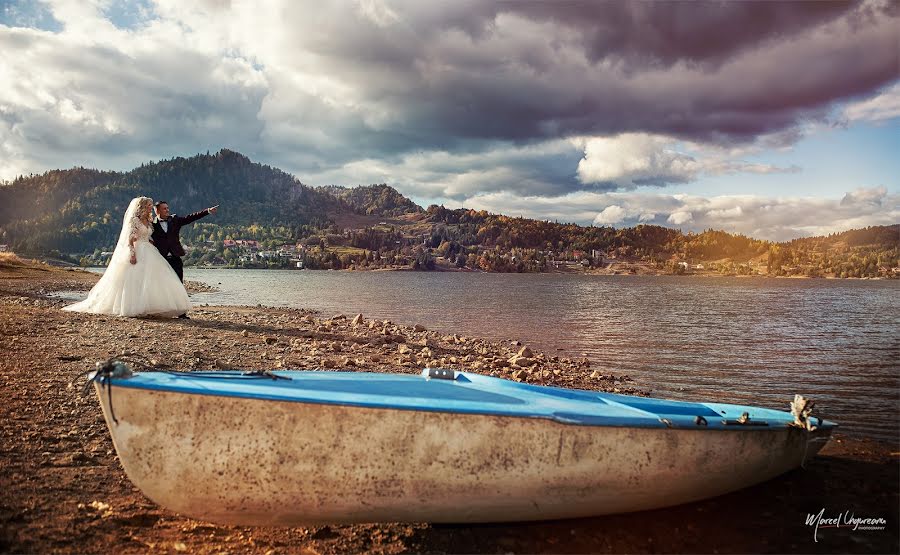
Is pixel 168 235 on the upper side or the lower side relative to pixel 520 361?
upper

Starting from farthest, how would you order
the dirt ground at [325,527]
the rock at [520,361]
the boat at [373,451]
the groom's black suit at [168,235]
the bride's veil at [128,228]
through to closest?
the groom's black suit at [168,235] < the bride's veil at [128,228] < the rock at [520,361] < the dirt ground at [325,527] < the boat at [373,451]

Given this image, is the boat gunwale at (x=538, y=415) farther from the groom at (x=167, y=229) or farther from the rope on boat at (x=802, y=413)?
the groom at (x=167, y=229)

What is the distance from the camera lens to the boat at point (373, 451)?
4.88 meters

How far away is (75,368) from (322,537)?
8.00 metres

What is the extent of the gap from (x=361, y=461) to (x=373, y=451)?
0.15 m

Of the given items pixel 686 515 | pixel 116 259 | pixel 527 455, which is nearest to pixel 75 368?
pixel 116 259

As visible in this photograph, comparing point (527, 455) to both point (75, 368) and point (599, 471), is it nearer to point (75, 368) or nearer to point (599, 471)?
point (599, 471)

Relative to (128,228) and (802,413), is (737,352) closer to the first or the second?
(802,413)

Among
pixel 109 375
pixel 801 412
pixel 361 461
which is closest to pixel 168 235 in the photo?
pixel 109 375

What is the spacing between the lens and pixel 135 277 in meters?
16.8

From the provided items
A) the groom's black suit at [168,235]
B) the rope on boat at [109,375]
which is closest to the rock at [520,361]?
the groom's black suit at [168,235]

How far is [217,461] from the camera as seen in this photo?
498 centimetres

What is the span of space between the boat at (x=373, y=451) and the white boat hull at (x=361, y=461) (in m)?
0.01

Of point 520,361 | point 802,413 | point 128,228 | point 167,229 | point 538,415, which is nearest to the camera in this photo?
point 538,415
